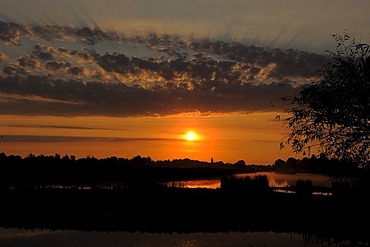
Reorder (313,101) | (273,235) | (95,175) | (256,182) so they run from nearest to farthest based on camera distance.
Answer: (313,101) < (273,235) < (256,182) < (95,175)

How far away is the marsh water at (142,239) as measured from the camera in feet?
117

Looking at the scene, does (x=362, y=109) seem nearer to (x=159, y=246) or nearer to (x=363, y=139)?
(x=363, y=139)

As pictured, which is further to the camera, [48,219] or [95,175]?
[95,175]

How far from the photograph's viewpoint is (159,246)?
1391 inches

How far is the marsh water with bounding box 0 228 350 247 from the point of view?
3578cm

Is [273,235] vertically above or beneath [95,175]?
beneath

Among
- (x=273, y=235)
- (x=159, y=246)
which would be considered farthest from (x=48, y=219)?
(x=273, y=235)

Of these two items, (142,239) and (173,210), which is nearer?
(142,239)

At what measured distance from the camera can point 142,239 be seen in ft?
123

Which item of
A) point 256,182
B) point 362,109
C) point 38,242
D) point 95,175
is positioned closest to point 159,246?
point 38,242

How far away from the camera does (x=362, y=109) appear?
1761 centimetres

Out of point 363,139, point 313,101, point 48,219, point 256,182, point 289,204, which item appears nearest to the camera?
point 363,139

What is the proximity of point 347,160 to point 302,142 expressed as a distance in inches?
77.4

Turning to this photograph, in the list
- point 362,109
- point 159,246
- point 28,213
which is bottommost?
point 159,246
